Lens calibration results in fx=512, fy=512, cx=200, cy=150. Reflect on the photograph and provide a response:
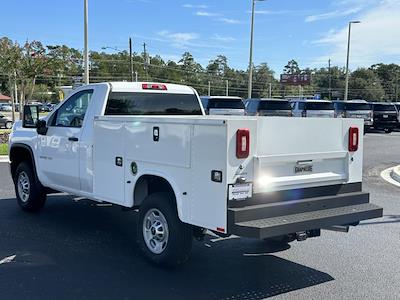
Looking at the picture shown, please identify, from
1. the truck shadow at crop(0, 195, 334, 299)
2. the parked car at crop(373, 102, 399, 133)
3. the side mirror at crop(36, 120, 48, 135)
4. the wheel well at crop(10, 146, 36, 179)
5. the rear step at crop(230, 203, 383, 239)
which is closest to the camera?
the rear step at crop(230, 203, 383, 239)

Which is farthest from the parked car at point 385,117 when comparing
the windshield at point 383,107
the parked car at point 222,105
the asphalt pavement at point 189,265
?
the asphalt pavement at point 189,265

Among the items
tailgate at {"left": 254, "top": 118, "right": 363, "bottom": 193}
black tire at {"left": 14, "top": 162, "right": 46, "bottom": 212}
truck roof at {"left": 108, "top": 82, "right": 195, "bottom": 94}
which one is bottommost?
black tire at {"left": 14, "top": 162, "right": 46, "bottom": 212}

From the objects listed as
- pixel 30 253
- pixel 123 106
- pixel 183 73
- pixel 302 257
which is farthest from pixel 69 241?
pixel 183 73

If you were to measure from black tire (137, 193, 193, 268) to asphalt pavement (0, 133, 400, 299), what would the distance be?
132 mm

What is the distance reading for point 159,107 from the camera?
720 cm

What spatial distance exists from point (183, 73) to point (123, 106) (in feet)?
421

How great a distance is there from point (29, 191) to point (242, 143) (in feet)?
15.1

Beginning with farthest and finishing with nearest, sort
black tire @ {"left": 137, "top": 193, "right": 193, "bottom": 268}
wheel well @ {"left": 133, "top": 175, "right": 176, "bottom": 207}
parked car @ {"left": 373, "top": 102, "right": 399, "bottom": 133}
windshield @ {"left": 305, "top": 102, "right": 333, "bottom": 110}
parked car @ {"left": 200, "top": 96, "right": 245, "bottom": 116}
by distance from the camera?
parked car @ {"left": 373, "top": 102, "right": 399, "bottom": 133}
windshield @ {"left": 305, "top": 102, "right": 333, "bottom": 110}
parked car @ {"left": 200, "top": 96, "right": 245, "bottom": 116}
wheel well @ {"left": 133, "top": 175, "right": 176, "bottom": 207}
black tire @ {"left": 137, "top": 193, "right": 193, "bottom": 268}

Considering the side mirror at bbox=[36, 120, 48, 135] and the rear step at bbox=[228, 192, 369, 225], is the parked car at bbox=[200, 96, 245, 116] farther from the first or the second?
the rear step at bbox=[228, 192, 369, 225]

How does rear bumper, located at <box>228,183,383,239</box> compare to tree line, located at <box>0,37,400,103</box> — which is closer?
rear bumper, located at <box>228,183,383,239</box>

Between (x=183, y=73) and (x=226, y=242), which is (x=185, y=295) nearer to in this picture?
(x=226, y=242)

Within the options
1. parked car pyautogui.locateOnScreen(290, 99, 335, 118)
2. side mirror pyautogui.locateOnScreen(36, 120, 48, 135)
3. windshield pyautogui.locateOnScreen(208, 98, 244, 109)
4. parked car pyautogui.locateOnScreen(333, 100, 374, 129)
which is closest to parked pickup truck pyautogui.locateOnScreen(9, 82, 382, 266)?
side mirror pyautogui.locateOnScreen(36, 120, 48, 135)

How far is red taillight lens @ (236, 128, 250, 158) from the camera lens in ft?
15.0

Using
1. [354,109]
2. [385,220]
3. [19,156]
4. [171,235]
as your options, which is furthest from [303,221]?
[354,109]
